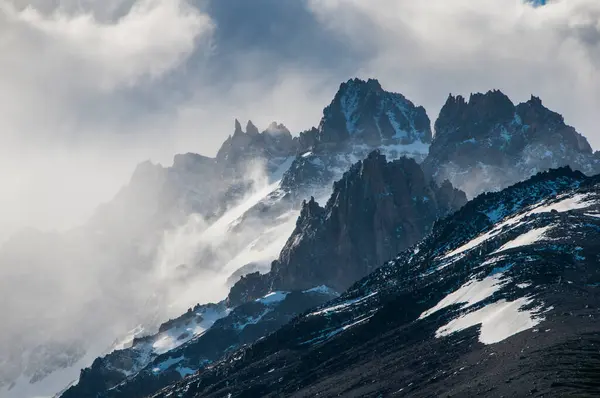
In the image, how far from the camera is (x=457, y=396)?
197250 mm

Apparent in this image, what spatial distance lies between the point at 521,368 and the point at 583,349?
1302 centimetres

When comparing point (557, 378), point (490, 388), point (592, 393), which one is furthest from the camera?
point (490, 388)

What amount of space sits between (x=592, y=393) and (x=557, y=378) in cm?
1442

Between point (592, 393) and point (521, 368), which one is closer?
point (592, 393)

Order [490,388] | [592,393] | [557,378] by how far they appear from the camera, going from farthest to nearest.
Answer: [490,388] → [557,378] → [592,393]

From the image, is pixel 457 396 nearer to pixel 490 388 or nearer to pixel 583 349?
pixel 490 388

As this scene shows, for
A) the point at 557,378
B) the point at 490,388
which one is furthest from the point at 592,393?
the point at 490,388

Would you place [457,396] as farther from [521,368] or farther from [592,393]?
[592,393]

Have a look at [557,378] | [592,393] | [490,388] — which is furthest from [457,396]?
[592,393]

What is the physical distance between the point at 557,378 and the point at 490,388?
16622 mm

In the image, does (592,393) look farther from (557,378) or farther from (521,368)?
(521,368)

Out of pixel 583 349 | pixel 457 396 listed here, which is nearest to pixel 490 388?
pixel 457 396

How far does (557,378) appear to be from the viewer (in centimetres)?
17962

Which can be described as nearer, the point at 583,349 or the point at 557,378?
the point at 557,378
